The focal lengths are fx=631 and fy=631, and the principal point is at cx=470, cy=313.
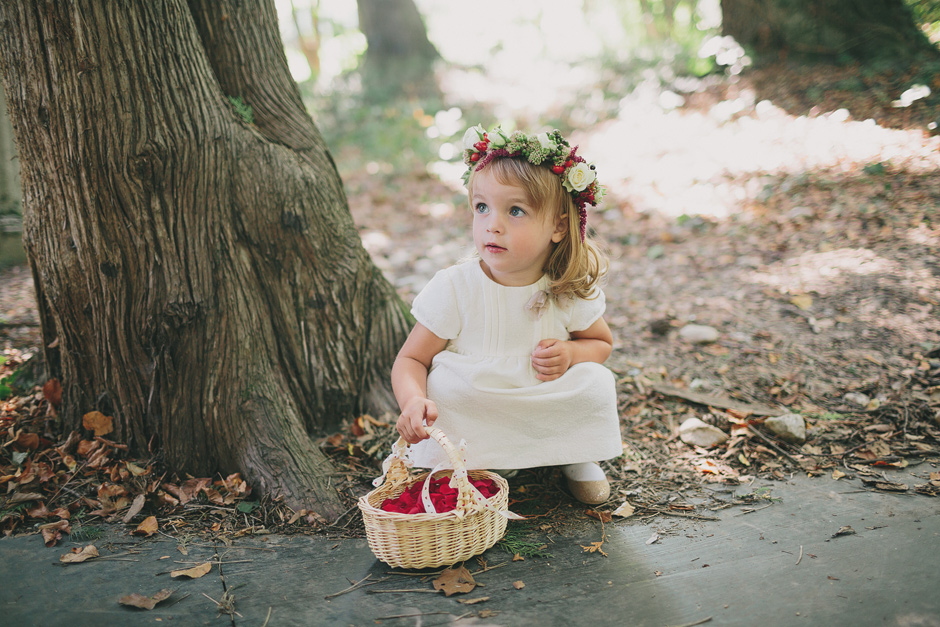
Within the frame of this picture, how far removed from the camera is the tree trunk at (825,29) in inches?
293

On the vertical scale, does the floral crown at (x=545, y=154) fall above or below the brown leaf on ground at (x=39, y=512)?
above

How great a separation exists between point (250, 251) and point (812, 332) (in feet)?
11.5

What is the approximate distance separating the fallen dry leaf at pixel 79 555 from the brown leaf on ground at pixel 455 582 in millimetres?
1251

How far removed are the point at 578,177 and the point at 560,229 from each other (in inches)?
9.7

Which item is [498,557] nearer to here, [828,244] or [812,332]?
[812,332]

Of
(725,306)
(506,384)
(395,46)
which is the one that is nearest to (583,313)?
(506,384)

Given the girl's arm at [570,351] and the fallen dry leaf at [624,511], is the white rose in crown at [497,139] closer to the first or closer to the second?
the girl's arm at [570,351]

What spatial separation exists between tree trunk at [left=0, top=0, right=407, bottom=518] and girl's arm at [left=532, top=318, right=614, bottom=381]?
1.06 metres

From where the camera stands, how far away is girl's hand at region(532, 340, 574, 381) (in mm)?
2641

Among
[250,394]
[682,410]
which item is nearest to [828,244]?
[682,410]

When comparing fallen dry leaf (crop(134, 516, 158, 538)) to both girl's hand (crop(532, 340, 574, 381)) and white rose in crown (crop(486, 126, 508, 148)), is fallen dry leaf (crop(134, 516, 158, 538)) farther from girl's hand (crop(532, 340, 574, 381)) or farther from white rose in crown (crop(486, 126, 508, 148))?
white rose in crown (crop(486, 126, 508, 148))

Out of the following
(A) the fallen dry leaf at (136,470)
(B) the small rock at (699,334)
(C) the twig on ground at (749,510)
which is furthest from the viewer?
(B) the small rock at (699,334)

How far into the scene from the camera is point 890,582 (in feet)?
6.71

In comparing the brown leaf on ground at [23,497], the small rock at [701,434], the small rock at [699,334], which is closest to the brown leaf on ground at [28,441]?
the brown leaf on ground at [23,497]
